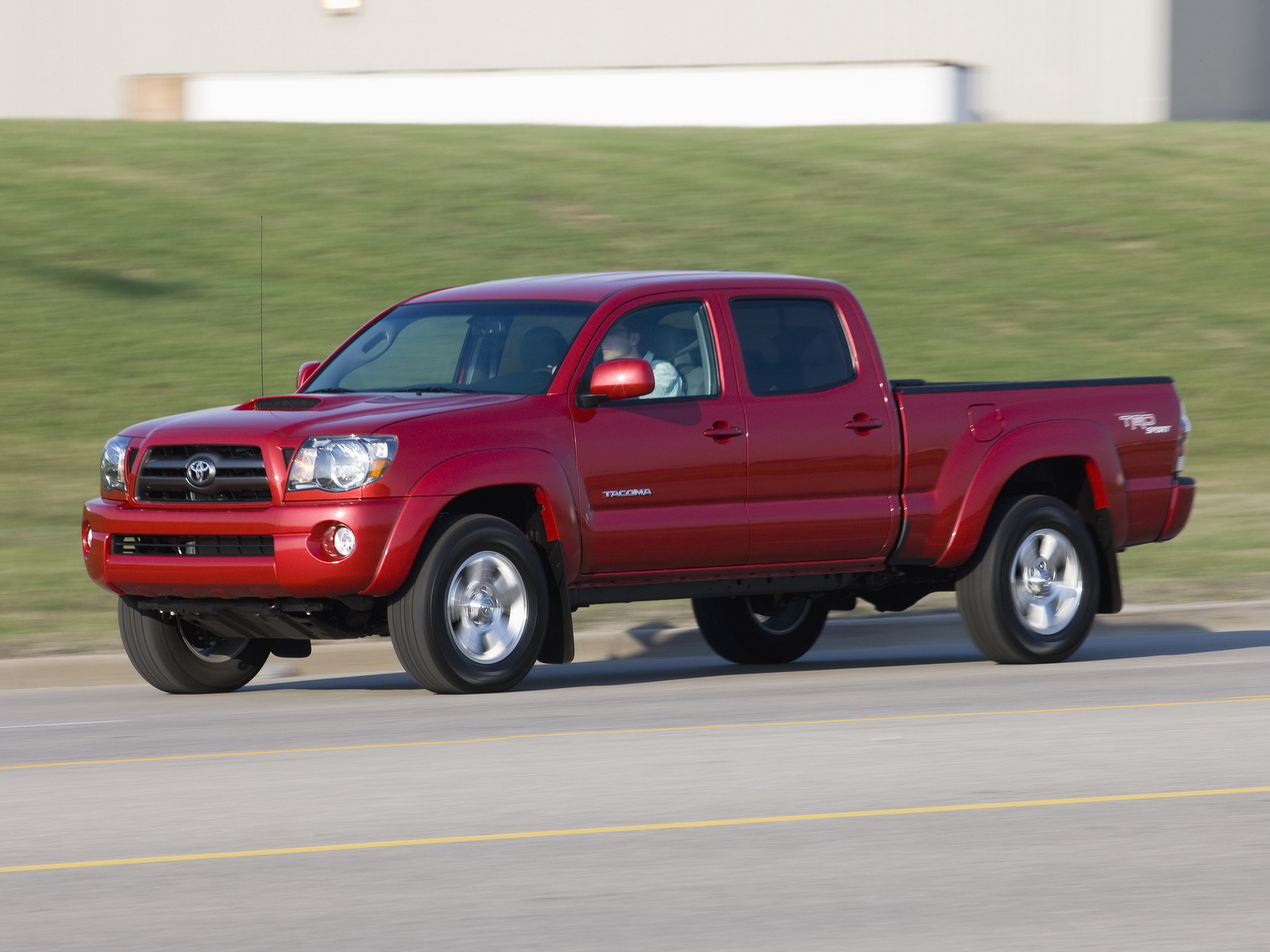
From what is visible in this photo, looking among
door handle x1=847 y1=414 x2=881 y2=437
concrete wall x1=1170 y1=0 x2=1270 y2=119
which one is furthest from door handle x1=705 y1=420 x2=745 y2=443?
concrete wall x1=1170 y1=0 x2=1270 y2=119

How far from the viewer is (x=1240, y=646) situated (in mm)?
12883

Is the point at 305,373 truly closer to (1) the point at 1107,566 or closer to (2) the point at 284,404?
(2) the point at 284,404

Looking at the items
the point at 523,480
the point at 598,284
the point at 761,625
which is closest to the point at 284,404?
the point at 523,480

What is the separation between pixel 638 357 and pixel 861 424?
124 centimetres

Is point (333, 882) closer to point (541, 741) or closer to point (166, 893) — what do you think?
point (166, 893)

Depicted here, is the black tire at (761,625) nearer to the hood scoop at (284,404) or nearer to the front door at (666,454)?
the front door at (666,454)

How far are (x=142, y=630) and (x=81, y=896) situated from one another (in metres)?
4.71

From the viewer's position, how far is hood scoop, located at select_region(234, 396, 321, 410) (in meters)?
10.4

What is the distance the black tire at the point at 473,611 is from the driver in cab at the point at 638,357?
1.05m

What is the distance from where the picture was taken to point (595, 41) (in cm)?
4634

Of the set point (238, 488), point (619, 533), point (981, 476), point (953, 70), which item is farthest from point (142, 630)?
point (953, 70)

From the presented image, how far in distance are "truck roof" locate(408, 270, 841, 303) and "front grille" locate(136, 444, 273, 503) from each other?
1.69 meters

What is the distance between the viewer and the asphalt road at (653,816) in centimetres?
575

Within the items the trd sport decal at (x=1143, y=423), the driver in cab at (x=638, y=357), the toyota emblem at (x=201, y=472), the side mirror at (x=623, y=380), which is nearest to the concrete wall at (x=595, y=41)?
the trd sport decal at (x=1143, y=423)
